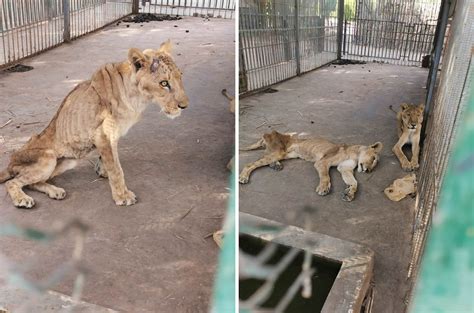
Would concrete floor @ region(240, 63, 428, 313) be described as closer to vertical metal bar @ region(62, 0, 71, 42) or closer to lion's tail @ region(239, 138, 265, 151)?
lion's tail @ region(239, 138, 265, 151)

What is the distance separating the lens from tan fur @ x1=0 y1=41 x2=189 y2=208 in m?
2.10

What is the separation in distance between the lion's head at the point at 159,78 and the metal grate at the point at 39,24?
251cm

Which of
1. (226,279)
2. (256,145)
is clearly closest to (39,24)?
(256,145)

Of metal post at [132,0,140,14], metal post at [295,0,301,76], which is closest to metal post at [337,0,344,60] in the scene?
metal post at [295,0,301,76]

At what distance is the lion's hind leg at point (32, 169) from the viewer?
7.31ft

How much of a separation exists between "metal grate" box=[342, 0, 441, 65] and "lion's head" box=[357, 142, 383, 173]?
3.09 metres

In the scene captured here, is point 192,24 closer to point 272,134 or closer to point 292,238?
point 272,134

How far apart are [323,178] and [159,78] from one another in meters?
0.94

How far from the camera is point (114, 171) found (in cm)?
222

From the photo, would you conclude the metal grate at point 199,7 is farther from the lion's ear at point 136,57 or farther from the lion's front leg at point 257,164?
the lion's ear at point 136,57

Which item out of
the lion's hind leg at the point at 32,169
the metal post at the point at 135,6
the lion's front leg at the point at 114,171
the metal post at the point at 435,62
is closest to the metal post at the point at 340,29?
the metal post at the point at 435,62

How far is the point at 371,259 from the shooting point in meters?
1.83

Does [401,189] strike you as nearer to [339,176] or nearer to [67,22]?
[339,176]

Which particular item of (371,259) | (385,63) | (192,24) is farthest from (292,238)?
(192,24)
